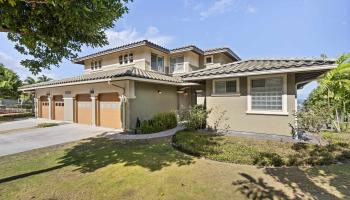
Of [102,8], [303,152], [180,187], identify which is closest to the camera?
[180,187]

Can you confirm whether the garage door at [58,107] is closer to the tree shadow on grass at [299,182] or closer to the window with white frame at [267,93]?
the window with white frame at [267,93]

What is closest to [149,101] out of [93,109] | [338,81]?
[93,109]

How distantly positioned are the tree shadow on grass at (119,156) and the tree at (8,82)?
2222 cm

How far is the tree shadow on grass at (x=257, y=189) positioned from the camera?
13.5ft

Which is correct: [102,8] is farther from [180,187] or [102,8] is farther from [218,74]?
[218,74]

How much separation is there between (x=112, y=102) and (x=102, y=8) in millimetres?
9273

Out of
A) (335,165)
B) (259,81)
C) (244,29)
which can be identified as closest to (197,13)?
(244,29)

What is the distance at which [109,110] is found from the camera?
46.7ft

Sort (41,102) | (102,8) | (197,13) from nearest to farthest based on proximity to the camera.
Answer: (102,8)
(197,13)
(41,102)

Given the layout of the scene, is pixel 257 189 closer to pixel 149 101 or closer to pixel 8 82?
pixel 149 101

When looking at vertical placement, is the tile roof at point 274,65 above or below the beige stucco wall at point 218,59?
below

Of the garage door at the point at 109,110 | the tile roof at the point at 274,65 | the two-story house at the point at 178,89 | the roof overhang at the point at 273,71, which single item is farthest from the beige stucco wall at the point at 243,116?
the garage door at the point at 109,110

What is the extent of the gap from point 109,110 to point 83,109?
3.78 meters

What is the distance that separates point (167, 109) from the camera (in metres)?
16.4
